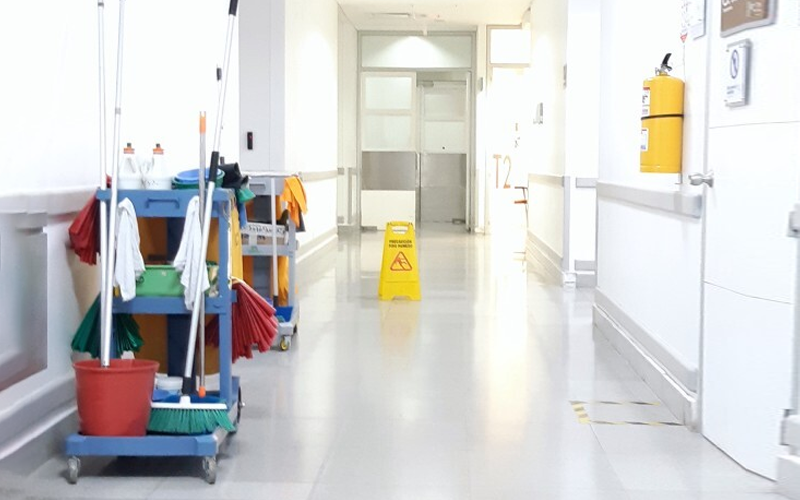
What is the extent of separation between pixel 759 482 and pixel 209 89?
11.2ft

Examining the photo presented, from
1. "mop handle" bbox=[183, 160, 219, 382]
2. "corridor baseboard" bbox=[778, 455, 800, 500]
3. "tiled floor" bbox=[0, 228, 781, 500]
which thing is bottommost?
"tiled floor" bbox=[0, 228, 781, 500]

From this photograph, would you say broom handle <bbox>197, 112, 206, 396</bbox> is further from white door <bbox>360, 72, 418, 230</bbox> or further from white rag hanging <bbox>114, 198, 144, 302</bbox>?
white door <bbox>360, 72, 418, 230</bbox>

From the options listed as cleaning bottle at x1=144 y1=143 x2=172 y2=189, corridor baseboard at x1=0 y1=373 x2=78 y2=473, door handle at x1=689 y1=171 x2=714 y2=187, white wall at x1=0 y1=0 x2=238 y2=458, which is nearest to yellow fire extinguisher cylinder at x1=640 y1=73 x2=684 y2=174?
door handle at x1=689 y1=171 x2=714 y2=187

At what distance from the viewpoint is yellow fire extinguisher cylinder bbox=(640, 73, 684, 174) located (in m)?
4.48

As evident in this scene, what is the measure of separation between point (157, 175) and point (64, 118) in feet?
1.29

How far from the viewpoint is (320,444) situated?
3.95 metres

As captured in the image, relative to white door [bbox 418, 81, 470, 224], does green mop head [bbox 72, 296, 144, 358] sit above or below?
below

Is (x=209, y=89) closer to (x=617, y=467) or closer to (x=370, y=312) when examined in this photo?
(x=370, y=312)

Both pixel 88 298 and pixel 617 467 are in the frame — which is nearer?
pixel 617 467

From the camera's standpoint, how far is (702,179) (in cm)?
404

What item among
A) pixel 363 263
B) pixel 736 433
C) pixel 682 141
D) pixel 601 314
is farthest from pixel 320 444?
pixel 363 263

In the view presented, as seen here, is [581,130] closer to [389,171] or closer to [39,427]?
[39,427]

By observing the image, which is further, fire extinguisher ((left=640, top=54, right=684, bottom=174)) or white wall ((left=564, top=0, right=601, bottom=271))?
white wall ((left=564, top=0, right=601, bottom=271))

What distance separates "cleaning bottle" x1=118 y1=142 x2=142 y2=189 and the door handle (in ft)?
7.13
